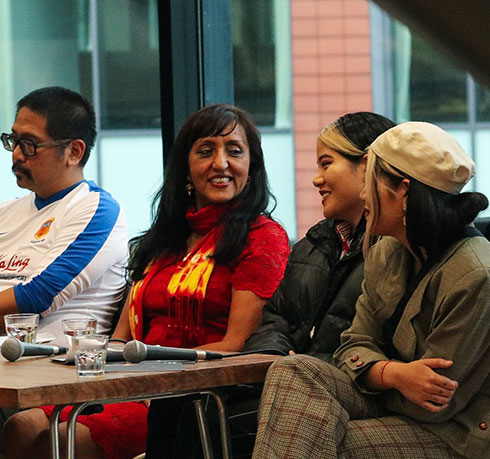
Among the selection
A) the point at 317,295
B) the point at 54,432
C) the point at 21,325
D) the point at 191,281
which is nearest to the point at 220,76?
the point at 191,281

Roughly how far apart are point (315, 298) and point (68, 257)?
0.87 m

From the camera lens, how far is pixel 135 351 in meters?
1.49

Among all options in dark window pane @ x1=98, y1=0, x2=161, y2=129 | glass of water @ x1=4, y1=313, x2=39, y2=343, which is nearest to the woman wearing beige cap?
glass of water @ x1=4, y1=313, x2=39, y2=343

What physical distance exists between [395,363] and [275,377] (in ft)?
0.76

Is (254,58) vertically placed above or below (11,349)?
above

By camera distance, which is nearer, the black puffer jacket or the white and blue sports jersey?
the black puffer jacket

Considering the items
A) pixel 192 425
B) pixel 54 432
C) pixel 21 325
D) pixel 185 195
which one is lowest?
pixel 192 425

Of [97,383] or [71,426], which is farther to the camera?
[71,426]

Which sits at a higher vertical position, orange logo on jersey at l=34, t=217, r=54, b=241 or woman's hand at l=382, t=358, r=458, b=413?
orange logo on jersey at l=34, t=217, r=54, b=241

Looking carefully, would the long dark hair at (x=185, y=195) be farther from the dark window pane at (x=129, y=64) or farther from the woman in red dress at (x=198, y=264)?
the dark window pane at (x=129, y=64)

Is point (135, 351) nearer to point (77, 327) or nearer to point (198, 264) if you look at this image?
point (77, 327)

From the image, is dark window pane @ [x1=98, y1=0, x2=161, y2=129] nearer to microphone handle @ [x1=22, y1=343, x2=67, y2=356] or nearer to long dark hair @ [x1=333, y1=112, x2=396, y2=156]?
long dark hair @ [x1=333, y1=112, x2=396, y2=156]

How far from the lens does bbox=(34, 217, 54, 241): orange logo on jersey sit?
262 cm

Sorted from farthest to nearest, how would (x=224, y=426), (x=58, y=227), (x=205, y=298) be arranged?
(x=58, y=227)
(x=205, y=298)
(x=224, y=426)
